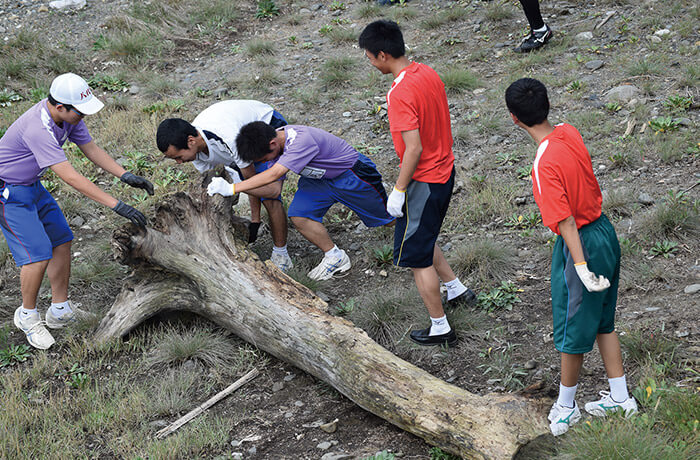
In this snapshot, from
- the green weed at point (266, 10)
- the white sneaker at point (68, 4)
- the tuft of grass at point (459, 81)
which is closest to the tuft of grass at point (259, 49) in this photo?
the green weed at point (266, 10)

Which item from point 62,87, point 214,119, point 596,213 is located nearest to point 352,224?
point 214,119

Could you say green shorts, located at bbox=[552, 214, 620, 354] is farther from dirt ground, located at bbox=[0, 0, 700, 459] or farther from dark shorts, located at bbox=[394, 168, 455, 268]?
dark shorts, located at bbox=[394, 168, 455, 268]

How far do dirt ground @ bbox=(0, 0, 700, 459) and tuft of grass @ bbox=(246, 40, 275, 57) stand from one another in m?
0.13

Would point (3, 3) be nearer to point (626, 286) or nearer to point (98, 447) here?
point (98, 447)

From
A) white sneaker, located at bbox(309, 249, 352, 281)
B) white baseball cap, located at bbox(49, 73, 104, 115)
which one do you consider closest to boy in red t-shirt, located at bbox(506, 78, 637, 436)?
white sneaker, located at bbox(309, 249, 352, 281)

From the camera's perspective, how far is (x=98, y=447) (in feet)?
11.2

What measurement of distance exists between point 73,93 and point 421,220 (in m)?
2.34

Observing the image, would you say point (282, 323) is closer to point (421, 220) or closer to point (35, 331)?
point (421, 220)

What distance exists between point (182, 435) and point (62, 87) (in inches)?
89.5

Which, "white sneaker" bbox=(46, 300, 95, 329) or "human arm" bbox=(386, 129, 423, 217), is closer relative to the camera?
"human arm" bbox=(386, 129, 423, 217)

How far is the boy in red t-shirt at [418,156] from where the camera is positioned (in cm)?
354

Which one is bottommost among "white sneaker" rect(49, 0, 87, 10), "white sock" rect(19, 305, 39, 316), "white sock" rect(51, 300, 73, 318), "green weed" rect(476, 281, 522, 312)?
"green weed" rect(476, 281, 522, 312)

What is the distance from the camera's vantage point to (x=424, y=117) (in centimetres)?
362

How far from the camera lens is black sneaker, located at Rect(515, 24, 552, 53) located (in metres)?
7.64
